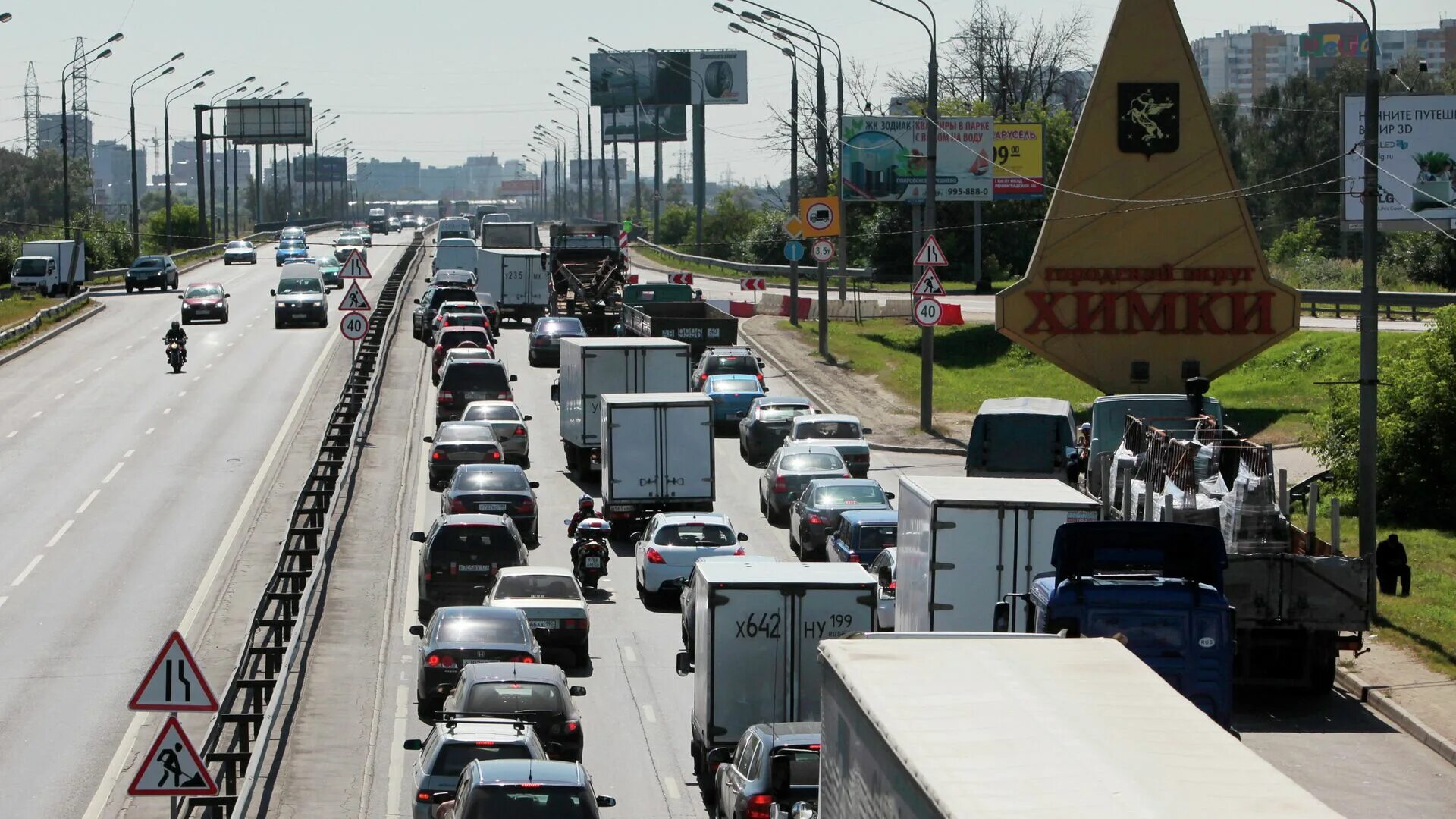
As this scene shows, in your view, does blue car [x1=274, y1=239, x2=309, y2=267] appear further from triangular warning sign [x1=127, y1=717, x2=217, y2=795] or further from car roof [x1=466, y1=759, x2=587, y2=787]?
car roof [x1=466, y1=759, x2=587, y2=787]

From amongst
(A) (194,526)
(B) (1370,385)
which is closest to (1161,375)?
(B) (1370,385)

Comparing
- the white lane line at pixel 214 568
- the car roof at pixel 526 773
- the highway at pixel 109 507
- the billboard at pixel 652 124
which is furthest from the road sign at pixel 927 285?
the billboard at pixel 652 124

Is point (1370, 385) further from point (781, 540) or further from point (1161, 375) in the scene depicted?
point (1161, 375)

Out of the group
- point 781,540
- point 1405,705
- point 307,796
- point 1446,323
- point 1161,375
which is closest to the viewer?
point 307,796

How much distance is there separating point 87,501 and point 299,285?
30956 millimetres

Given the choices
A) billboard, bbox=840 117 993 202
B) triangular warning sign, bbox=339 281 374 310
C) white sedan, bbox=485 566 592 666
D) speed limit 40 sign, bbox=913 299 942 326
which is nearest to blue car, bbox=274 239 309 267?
billboard, bbox=840 117 993 202

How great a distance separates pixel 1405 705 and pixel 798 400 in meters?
19.8

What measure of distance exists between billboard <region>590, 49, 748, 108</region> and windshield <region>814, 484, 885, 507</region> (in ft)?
370

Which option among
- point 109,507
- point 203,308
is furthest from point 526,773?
point 203,308

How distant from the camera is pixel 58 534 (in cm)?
3164

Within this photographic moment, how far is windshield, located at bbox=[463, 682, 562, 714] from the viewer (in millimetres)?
17797

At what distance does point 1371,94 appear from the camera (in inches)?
959

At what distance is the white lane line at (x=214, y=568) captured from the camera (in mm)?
18969

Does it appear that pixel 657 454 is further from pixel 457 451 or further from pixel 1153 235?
pixel 1153 235
